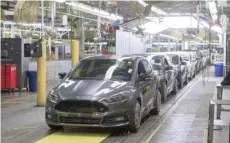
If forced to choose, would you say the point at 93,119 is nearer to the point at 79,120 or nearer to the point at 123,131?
the point at 79,120

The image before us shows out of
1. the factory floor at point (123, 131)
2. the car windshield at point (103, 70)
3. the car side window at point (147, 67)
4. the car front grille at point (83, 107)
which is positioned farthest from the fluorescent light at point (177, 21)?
the car front grille at point (83, 107)

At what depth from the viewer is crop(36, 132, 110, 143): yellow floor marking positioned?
24.9 ft

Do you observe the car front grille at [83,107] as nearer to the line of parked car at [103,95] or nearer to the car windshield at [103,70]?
the line of parked car at [103,95]

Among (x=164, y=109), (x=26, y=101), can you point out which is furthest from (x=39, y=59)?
(x=164, y=109)

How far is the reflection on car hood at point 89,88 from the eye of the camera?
25.9ft

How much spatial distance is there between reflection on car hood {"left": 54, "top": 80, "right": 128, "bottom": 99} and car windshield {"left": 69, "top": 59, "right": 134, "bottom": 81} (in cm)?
33

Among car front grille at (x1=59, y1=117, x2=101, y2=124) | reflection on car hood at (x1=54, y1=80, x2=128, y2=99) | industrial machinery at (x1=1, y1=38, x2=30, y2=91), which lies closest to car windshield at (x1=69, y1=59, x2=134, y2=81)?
reflection on car hood at (x1=54, y1=80, x2=128, y2=99)

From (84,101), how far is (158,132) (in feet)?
5.73

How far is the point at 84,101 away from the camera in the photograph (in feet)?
25.3

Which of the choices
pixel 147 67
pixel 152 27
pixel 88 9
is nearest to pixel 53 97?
pixel 147 67

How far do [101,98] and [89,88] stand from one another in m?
0.47

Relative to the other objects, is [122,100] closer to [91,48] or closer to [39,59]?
[39,59]

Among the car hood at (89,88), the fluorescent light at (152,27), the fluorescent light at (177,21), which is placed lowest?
the car hood at (89,88)

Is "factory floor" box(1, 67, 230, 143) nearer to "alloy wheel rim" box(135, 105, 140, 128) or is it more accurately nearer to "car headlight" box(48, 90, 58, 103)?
"alloy wheel rim" box(135, 105, 140, 128)
